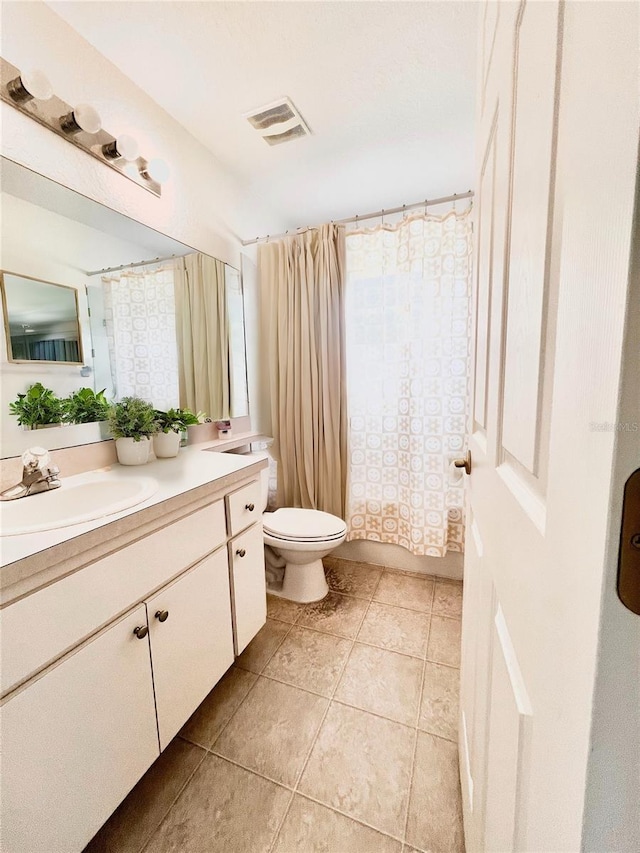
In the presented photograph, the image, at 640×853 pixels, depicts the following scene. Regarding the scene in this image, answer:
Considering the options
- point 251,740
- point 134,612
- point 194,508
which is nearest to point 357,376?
point 194,508

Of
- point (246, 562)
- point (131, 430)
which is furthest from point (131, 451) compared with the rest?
point (246, 562)

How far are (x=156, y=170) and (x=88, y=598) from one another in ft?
5.19

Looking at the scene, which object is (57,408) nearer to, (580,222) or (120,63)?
(120,63)

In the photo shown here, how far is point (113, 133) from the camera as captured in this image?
1238 mm

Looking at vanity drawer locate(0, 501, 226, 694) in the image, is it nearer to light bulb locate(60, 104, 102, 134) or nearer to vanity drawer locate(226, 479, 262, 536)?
vanity drawer locate(226, 479, 262, 536)

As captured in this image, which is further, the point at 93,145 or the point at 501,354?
the point at 93,145

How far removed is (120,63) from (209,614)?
2.03 m

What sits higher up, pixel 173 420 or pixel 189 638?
pixel 173 420

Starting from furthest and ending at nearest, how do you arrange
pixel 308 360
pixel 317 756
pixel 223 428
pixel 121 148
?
pixel 308 360 < pixel 223 428 < pixel 121 148 < pixel 317 756

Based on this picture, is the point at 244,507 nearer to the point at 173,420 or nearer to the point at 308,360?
the point at 173,420

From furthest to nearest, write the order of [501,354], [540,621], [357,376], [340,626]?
[357,376], [340,626], [501,354], [540,621]

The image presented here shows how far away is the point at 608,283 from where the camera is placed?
206 millimetres

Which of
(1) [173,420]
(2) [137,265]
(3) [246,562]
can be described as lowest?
(3) [246,562]

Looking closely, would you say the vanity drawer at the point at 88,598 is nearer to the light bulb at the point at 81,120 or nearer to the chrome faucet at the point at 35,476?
the chrome faucet at the point at 35,476
